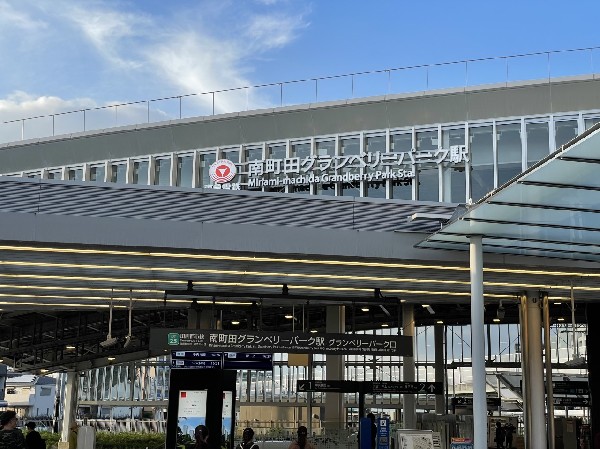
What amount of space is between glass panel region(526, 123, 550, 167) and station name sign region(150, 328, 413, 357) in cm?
1606

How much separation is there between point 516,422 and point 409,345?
76.0 ft

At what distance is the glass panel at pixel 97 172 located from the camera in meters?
39.8

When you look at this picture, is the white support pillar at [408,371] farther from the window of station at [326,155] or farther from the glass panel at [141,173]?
the glass panel at [141,173]

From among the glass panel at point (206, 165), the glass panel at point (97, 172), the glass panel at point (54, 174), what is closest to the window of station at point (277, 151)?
the glass panel at point (206, 165)

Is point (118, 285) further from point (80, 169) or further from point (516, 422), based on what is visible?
point (516, 422)

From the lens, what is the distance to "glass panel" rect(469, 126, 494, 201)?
3234 centimetres

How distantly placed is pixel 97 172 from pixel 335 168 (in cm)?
1273

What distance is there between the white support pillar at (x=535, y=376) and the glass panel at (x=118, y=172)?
78.8 feet

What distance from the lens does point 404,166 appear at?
109 feet

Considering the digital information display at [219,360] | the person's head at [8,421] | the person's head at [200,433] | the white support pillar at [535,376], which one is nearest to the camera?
the person's head at [8,421]

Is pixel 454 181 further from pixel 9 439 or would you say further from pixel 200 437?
pixel 9 439

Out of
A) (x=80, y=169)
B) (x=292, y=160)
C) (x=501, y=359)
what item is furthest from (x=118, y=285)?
(x=501, y=359)

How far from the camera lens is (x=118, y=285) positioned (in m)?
19.5

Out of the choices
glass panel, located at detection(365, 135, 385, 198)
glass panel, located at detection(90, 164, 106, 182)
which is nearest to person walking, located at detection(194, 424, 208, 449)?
glass panel, located at detection(365, 135, 385, 198)
